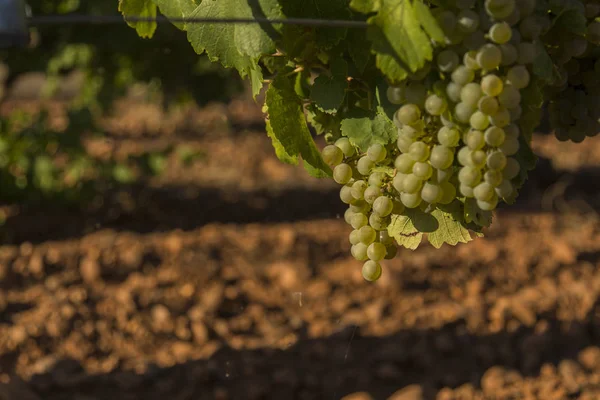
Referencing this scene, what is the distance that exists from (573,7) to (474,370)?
2083 millimetres

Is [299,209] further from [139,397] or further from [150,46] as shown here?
[139,397]

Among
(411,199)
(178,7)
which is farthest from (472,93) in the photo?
(178,7)

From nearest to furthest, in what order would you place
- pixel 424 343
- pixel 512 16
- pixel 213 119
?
1. pixel 512 16
2. pixel 424 343
3. pixel 213 119

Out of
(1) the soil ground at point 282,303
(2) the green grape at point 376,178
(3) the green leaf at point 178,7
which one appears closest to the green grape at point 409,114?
(2) the green grape at point 376,178

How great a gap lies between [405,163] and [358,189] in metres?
0.20

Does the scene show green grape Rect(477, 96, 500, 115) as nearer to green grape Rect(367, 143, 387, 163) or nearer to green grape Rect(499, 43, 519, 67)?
green grape Rect(499, 43, 519, 67)

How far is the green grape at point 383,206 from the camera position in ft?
5.57

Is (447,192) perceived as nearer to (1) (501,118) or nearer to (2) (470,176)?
(2) (470,176)

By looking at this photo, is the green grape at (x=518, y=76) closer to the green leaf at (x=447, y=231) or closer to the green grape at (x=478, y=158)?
the green grape at (x=478, y=158)

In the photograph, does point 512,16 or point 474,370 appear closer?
point 512,16

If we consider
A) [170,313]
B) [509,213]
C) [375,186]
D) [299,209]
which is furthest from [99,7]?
[375,186]

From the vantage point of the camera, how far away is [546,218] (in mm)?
6027

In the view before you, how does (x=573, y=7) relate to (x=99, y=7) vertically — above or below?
above

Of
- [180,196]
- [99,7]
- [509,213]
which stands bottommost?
[180,196]
